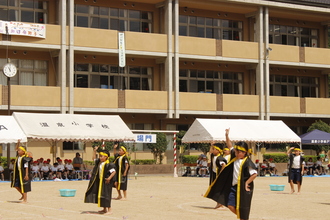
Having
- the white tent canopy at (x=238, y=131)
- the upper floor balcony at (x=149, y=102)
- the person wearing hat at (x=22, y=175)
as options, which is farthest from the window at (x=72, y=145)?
the person wearing hat at (x=22, y=175)

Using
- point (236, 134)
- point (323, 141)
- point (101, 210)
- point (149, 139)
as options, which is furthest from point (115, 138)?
point (101, 210)

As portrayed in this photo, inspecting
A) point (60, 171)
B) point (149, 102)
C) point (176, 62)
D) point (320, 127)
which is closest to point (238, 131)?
point (149, 102)

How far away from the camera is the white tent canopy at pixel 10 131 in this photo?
2911 cm

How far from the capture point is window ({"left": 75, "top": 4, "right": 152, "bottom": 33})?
136 ft

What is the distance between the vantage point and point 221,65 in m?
46.2

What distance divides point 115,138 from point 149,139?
138 inches

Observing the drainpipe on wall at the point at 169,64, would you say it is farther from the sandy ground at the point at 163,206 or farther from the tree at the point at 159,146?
the sandy ground at the point at 163,206

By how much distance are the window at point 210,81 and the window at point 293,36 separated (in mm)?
4035

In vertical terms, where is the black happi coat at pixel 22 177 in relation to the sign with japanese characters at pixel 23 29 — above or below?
below

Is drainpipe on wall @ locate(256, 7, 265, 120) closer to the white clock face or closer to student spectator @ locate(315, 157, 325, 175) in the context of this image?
student spectator @ locate(315, 157, 325, 175)

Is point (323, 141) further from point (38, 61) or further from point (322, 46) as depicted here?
point (38, 61)

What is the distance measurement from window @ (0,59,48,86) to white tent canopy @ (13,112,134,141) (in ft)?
26.0

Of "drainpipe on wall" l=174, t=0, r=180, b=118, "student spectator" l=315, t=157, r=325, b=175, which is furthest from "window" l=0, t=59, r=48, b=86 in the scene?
"student spectator" l=315, t=157, r=325, b=175

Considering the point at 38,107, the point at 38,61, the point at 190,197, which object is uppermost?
the point at 38,61
